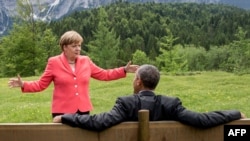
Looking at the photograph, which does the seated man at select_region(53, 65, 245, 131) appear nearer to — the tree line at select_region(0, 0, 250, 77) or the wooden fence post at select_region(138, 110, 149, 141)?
the wooden fence post at select_region(138, 110, 149, 141)

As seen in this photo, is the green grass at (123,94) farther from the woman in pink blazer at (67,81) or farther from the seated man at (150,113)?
the seated man at (150,113)

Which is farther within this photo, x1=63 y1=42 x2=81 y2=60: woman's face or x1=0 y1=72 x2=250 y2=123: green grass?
x1=0 y1=72 x2=250 y2=123: green grass

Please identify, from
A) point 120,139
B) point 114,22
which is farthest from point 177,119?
point 114,22

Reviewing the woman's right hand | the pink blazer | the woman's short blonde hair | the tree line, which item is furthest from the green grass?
the tree line

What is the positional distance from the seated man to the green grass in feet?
32.5

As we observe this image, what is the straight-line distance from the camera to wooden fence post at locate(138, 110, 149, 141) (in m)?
4.31

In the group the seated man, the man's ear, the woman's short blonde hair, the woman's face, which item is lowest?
the seated man

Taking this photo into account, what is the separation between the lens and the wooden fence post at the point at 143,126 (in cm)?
431

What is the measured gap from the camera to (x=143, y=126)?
4359 mm

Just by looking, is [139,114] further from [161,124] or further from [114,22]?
[114,22]

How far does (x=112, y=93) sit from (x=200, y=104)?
664 cm

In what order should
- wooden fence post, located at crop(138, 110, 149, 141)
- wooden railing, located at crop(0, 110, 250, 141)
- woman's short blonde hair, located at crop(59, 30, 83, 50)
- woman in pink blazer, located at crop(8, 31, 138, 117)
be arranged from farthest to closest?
woman in pink blazer, located at crop(8, 31, 138, 117) < woman's short blonde hair, located at crop(59, 30, 83, 50) < wooden railing, located at crop(0, 110, 250, 141) < wooden fence post, located at crop(138, 110, 149, 141)

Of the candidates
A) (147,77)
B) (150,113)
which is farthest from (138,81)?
(150,113)

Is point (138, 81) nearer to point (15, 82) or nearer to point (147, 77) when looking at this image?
point (147, 77)
